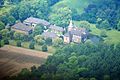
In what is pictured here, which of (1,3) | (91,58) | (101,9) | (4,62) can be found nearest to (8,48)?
(4,62)

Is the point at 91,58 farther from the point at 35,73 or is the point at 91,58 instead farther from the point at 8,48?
the point at 8,48

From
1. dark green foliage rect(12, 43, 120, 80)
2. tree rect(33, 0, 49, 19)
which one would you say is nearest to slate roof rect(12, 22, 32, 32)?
tree rect(33, 0, 49, 19)

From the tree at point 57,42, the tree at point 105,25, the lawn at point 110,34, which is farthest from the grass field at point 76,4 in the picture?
the tree at point 57,42

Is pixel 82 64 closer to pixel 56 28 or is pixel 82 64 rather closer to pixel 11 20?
pixel 56 28

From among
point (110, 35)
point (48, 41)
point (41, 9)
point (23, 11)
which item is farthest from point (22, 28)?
point (110, 35)

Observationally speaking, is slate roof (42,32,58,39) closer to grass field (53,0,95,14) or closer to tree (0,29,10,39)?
tree (0,29,10,39)
